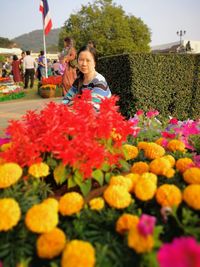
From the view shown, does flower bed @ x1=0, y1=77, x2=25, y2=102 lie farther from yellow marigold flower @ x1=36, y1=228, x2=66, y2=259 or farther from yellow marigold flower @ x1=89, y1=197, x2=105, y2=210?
yellow marigold flower @ x1=36, y1=228, x2=66, y2=259

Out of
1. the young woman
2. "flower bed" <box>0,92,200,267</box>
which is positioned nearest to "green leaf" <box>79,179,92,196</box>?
"flower bed" <box>0,92,200,267</box>

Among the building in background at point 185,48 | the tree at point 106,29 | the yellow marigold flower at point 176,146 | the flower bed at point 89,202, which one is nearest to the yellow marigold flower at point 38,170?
the flower bed at point 89,202

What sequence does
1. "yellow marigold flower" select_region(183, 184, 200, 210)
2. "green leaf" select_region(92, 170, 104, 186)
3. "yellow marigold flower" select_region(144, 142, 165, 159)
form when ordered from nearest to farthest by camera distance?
1. "yellow marigold flower" select_region(183, 184, 200, 210)
2. "green leaf" select_region(92, 170, 104, 186)
3. "yellow marigold flower" select_region(144, 142, 165, 159)

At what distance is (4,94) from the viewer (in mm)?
14109

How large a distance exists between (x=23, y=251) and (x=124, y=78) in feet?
19.1

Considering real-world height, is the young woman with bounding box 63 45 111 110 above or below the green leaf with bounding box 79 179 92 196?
above

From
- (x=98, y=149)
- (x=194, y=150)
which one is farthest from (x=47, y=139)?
(x=194, y=150)

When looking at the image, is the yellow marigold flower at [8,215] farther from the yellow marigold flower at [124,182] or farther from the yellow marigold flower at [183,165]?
the yellow marigold flower at [183,165]

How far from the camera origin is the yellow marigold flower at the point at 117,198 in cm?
135

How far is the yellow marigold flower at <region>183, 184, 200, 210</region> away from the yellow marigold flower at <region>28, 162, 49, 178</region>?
0.64m

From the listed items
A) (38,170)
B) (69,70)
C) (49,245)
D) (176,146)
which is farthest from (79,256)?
(69,70)

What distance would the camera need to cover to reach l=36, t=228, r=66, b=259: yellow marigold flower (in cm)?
118

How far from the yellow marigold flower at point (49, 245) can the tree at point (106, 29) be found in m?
39.6

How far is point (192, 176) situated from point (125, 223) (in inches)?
18.4
